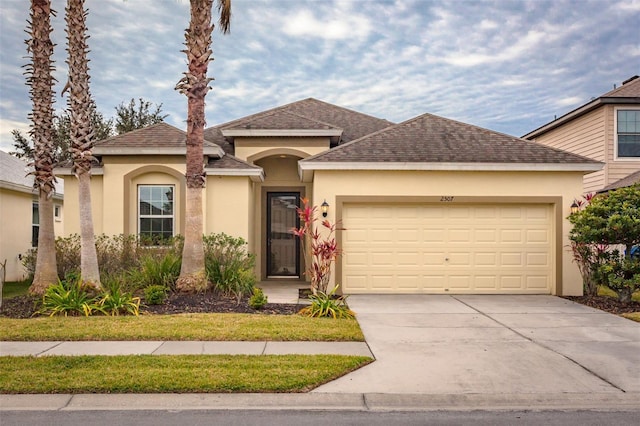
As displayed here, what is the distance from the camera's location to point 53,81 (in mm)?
11156

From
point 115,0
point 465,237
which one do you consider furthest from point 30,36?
point 465,237

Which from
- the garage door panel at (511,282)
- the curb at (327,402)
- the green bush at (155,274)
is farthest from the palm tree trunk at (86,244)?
the garage door panel at (511,282)

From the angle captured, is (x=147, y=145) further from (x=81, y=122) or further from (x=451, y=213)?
(x=451, y=213)

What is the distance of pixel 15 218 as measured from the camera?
15.6m

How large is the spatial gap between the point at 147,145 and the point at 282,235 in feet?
16.8

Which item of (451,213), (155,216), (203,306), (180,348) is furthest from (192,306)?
(451,213)

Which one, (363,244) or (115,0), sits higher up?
(115,0)

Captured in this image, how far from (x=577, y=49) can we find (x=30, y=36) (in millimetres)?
17227

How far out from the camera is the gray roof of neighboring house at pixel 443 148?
40.5 feet

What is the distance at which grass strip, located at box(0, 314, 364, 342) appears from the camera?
7422mm

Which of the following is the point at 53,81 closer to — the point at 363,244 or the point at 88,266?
the point at 88,266

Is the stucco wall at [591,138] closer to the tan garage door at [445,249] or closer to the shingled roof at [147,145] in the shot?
the tan garage door at [445,249]

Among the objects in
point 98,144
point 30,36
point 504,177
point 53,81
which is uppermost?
point 30,36

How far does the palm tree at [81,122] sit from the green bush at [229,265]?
2.56 metres
